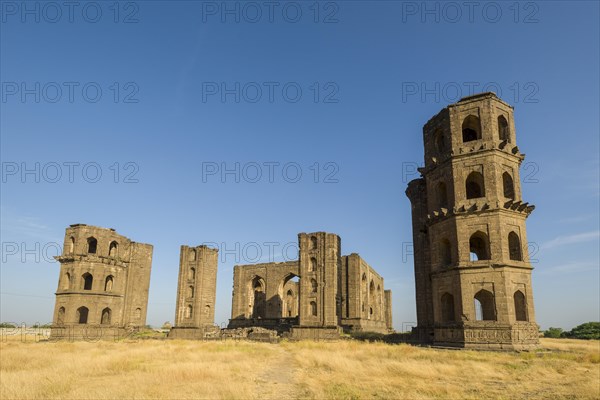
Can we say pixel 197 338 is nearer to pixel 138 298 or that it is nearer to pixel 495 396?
pixel 138 298

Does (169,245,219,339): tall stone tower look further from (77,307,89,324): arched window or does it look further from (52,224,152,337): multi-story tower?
(77,307,89,324): arched window

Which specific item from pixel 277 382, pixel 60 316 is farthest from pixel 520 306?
pixel 60 316

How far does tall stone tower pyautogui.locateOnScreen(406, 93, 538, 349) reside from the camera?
20875 millimetres

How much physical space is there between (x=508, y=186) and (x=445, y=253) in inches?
218

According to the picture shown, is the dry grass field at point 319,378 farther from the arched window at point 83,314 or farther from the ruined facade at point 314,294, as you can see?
the arched window at point 83,314

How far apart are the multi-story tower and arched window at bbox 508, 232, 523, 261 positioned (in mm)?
34195

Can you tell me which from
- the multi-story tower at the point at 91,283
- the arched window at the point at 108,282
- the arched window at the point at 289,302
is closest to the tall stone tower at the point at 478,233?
the multi-story tower at the point at 91,283

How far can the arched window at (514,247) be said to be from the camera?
2247 cm

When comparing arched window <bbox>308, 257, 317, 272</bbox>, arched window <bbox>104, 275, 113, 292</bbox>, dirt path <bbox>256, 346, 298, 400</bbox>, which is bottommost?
dirt path <bbox>256, 346, 298, 400</bbox>

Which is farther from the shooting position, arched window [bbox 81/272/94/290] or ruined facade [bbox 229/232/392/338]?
arched window [bbox 81/272/94/290]

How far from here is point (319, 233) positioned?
37.1m

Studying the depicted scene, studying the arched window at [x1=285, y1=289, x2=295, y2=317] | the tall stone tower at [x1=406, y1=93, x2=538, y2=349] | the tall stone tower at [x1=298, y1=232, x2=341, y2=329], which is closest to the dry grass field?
the tall stone tower at [x1=406, y1=93, x2=538, y2=349]

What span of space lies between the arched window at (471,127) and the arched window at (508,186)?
2932 mm

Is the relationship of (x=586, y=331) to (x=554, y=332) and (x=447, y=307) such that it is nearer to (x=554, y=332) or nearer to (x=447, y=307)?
(x=554, y=332)
